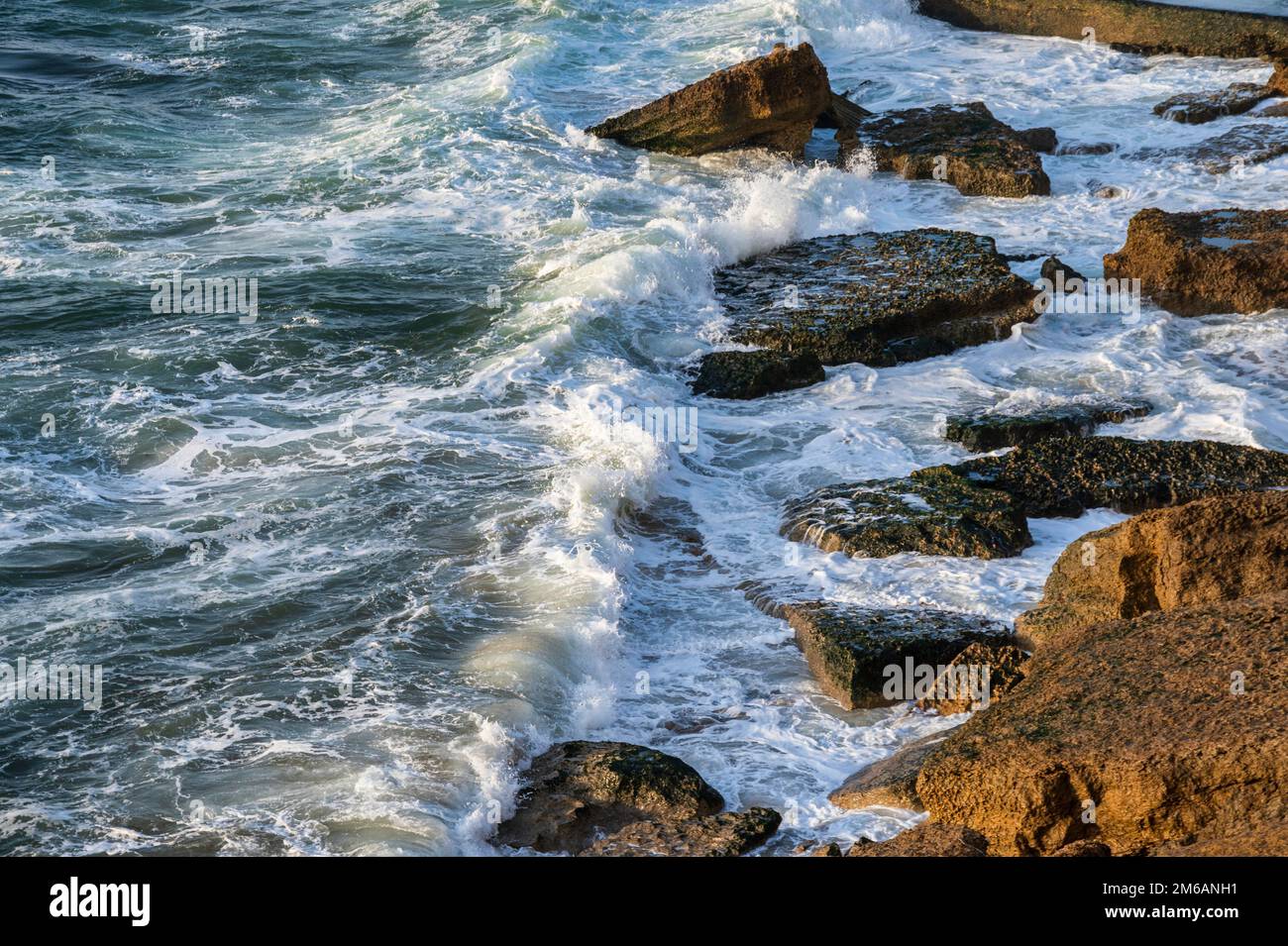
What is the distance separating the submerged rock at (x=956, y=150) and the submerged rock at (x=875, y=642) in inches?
370

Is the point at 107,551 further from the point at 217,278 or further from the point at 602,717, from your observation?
the point at 217,278

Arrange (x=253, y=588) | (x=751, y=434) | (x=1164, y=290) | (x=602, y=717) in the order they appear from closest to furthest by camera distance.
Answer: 1. (x=602, y=717)
2. (x=253, y=588)
3. (x=751, y=434)
4. (x=1164, y=290)

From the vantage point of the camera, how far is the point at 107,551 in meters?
9.30

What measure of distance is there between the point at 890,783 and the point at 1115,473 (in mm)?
3980

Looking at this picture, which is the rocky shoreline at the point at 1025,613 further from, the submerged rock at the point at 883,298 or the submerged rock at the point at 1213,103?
the submerged rock at the point at 1213,103

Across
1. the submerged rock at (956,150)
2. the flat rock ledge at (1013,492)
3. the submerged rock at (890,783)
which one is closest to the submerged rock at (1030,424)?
the flat rock ledge at (1013,492)

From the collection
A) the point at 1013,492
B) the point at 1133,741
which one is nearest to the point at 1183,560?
the point at 1133,741

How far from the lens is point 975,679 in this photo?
7.60m

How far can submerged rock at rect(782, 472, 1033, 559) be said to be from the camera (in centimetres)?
923

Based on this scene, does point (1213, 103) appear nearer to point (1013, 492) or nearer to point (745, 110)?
point (745, 110)

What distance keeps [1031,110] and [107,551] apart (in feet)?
47.3

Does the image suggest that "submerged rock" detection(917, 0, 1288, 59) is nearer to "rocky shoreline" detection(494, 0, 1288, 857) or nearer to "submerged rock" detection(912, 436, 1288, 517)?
"rocky shoreline" detection(494, 0, 1288, 857)
